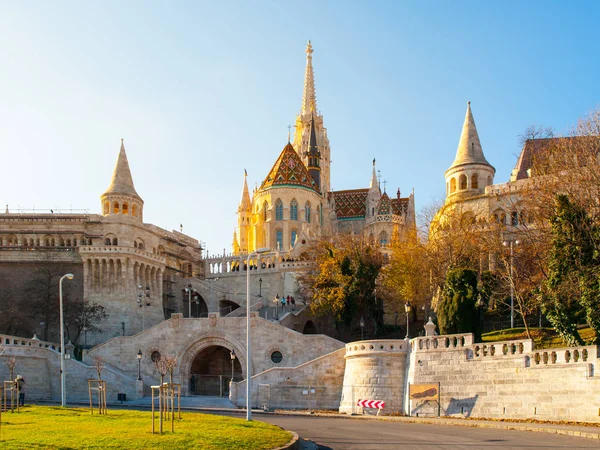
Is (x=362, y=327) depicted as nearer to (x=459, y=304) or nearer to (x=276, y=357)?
(x=276, y=357)

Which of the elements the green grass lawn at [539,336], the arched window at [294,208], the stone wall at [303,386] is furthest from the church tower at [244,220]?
the green grass lawn at [539,336]

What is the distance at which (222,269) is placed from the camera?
67.2 m

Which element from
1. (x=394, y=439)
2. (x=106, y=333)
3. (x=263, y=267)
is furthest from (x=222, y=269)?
(x=394, y=439)

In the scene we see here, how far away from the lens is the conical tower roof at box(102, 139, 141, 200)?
195 feet

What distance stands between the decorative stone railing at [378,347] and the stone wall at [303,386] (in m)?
1.65

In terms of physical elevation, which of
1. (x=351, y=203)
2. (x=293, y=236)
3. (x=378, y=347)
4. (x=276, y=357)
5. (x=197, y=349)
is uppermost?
(x=351, y=203)

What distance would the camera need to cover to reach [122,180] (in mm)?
60125

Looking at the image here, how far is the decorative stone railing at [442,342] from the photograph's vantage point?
30630 mm

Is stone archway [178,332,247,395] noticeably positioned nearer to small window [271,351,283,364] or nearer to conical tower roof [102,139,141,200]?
small window [271,351,283,364]

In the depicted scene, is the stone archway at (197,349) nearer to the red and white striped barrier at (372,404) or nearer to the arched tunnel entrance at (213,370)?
the arched tunnel entrance at (213,370)

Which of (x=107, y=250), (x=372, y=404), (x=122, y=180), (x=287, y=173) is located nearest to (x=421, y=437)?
(x=372, y=404)

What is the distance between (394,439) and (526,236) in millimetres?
19724

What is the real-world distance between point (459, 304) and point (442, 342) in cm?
453

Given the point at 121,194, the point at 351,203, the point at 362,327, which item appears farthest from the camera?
the point at 351,203
